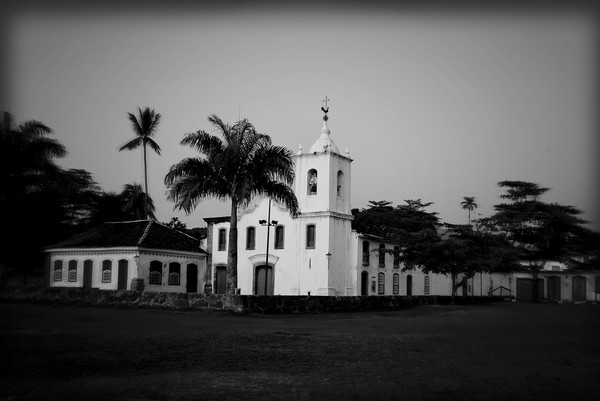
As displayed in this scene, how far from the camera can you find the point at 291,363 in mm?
11711

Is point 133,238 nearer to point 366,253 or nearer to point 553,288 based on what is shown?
point 366,253

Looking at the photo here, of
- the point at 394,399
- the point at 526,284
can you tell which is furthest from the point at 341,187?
the point at 394,399

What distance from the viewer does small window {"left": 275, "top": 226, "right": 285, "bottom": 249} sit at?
3878 centimetres

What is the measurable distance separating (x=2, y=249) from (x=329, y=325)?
23496mm

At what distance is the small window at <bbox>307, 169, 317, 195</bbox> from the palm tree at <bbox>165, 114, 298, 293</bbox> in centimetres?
1163

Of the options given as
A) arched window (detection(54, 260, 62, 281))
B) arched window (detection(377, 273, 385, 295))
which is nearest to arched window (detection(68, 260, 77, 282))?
arched window (detection(54, 260, 62, 281))

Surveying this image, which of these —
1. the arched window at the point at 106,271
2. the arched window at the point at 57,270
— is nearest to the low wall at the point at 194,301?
the arched window at the point at 106,271

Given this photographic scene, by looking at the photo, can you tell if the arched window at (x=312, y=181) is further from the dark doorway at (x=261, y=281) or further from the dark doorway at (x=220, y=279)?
the dark doorway at (x=220, y=279)

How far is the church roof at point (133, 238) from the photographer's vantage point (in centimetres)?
3441

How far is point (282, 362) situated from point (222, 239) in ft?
96.0

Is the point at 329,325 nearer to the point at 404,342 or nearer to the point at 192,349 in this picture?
the point at 404,342

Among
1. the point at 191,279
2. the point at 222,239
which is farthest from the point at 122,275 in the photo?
the point at 222,239

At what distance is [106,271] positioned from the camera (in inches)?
1353

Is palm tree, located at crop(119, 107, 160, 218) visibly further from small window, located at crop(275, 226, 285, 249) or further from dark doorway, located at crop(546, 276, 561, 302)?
dark doorway, located at crop(546, 276, 561, 302)
